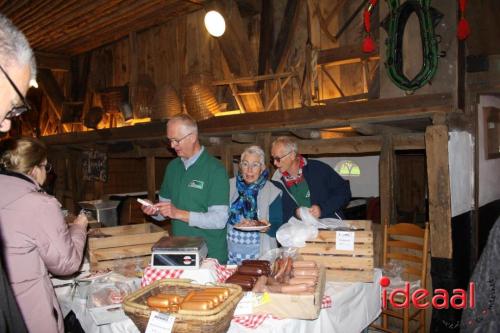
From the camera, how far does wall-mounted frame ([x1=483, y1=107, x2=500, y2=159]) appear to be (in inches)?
226

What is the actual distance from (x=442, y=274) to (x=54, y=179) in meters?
11.8

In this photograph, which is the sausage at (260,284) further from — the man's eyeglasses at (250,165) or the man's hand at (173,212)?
the man's eyeglasses at (250,165)

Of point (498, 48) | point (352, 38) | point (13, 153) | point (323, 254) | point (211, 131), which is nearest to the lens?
point (13, 153)

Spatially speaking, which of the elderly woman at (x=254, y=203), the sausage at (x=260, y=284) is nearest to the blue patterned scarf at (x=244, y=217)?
the elderly woman at (x=254, y=203)

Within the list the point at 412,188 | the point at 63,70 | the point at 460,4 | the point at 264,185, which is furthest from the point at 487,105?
the point at 63,70

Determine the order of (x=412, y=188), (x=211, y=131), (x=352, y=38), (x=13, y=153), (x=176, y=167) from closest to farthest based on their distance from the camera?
(x=13, y=153) → (x=176, y=167) → (x=352, y=38) → (x=211, y=131) → (x=412, y=188)

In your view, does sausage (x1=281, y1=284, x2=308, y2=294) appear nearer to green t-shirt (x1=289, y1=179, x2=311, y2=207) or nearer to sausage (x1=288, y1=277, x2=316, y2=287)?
sausage (x1=288, y1=277, x2=316, y2=287)

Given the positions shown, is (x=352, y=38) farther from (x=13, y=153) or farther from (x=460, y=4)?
(x=13, y=153)

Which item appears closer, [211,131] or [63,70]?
[211,131]

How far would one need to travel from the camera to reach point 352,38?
622 centimetres

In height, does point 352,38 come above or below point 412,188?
above

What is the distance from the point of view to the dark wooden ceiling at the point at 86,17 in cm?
770

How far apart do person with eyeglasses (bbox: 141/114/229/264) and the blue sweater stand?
807mm

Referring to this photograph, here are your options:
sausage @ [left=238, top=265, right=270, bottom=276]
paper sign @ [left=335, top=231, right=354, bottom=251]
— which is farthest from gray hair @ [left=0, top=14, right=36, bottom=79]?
paper sign @ [left=335, top=231, right=354, bottom=251]
